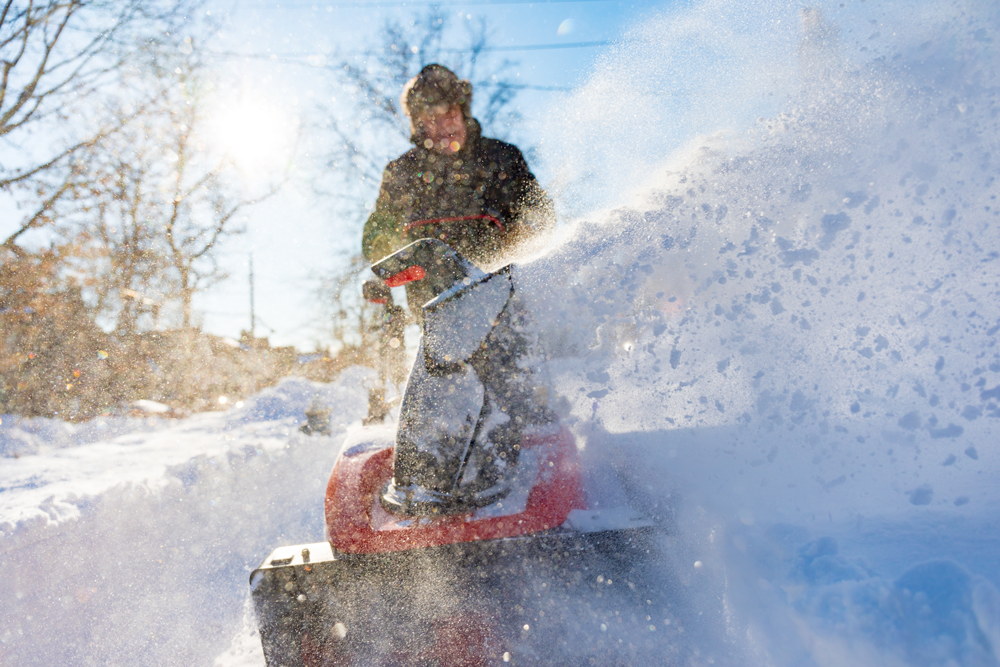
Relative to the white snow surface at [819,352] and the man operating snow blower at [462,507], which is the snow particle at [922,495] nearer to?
the white snow surface at [819,352]

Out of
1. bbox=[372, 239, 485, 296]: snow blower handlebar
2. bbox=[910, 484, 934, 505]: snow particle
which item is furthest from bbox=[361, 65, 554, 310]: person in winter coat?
bbox=[910, 484, 934, 505]: snow particle

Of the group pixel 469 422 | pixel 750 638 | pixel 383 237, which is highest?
pixel 383 237

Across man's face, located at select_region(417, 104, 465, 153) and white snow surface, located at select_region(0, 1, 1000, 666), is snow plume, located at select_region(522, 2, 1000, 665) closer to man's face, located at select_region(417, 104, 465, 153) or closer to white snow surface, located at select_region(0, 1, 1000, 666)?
white snow surface, located at select_region(0, 1, 1000, 666)

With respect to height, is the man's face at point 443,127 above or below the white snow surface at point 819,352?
above

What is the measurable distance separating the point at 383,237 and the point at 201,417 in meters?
6.15

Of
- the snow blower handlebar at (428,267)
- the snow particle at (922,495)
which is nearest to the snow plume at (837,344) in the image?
the snow particle at (922,495)

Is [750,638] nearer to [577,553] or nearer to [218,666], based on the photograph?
[577,553]

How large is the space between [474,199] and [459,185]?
0.08 m

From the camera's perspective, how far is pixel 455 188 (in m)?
1.62

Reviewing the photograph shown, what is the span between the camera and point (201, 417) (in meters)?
6.34

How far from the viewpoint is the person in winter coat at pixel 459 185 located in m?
1.55

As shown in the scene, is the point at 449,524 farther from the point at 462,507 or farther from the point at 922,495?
the point at 922,495

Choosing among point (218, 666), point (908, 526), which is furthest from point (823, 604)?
point (218, 666)

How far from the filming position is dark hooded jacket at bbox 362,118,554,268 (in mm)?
1570
